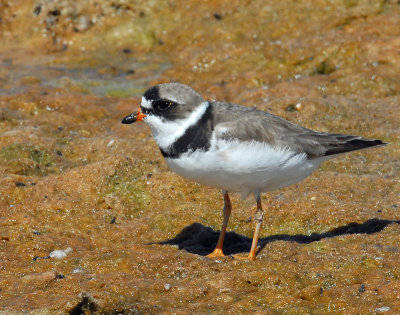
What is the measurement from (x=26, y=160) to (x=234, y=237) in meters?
3.68

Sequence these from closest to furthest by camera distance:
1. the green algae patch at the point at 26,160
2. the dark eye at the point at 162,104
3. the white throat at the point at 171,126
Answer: the white throat at the point at 171,126 < the dark eye at the point at 162,104 < the green algae patch at the point at 26,160

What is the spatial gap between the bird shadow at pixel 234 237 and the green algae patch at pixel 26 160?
2.81 meters

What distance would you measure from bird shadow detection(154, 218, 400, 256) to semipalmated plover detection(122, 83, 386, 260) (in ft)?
1.42

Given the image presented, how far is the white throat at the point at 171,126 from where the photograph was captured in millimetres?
6594

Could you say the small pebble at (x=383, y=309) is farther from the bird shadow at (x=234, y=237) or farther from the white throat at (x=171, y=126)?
the white throat at (x=171, y=126)

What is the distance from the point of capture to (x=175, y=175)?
876 centimetres

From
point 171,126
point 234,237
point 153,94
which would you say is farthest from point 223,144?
point 234,237

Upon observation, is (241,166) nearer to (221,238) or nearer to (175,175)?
(221,238)

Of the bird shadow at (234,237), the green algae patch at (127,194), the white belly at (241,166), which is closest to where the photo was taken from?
the white belly at (241,166)

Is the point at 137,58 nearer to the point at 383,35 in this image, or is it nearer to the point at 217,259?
the point at 383,35

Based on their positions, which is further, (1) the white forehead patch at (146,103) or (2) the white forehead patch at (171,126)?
(1) the white forehead patch at (146,103)

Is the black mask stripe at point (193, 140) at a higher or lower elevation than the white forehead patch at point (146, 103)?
lower

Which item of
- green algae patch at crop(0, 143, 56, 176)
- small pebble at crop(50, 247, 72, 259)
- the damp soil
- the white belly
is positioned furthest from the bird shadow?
green algae patch at crop(0, 143, 56, 176)

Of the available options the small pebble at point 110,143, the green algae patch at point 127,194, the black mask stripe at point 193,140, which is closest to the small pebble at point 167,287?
the black mask stripe at point 193,140
